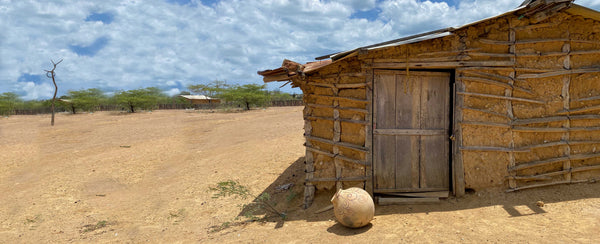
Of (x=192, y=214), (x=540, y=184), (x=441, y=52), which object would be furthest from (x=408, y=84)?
(x=192, y=214)

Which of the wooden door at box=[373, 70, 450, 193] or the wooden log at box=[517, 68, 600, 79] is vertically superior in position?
the wooden log at box=[517, 68, 600, 79]

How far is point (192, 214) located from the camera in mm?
6602

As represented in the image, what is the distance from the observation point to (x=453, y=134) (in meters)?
5.41

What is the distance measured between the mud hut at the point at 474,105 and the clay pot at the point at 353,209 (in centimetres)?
102

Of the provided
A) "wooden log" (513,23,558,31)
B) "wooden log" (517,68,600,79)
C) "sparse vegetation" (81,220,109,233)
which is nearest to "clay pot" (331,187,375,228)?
"wooden log" (517,68,600,79)

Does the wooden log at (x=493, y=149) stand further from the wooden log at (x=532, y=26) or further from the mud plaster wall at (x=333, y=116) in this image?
the wooden log at (x=532, y=26)

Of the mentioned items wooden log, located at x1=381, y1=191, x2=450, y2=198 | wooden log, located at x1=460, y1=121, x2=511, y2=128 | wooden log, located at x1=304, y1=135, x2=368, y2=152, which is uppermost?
wooden log, located at x1=460, y1=121, x2=511, y2=128

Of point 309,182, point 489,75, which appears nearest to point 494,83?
point 489,75

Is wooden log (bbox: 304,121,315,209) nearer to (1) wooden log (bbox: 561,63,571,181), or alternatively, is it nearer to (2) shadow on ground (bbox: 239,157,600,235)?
(2) shadow on ground (bbox: 239,157,600,235)

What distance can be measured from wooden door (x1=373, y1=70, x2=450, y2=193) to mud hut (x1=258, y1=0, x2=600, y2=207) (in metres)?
0.02

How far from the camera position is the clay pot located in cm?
444

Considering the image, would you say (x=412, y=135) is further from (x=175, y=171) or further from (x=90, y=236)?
(x=175, y=171)

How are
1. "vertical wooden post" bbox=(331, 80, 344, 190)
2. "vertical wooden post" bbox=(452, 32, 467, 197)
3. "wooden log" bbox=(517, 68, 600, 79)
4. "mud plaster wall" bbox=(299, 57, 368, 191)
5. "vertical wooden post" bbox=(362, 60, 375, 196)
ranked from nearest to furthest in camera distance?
"wooden log" bbox=(517, 68, 600, 79) < "vertical wooden post" bbox=(452, 32, 467, 197) < "vertical wooden post" bbox=(362, 60, 375, 196) < "mud plaster wall" bbox=(299, 57, 368, 191) < "vertical wooden post" bbox=(331, 80, 344, 190)

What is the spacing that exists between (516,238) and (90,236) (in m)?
6.59
